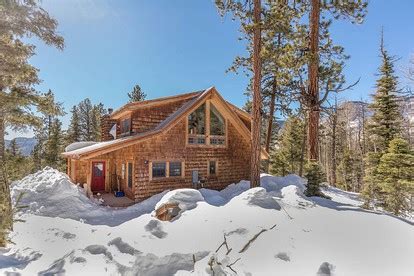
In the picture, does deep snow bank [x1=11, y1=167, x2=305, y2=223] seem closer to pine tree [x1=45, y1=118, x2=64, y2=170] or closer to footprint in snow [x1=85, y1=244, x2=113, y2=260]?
footprint in snow [x1=85, y1=244, x2=113, y2=260]

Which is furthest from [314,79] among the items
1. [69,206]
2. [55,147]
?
[55,147]

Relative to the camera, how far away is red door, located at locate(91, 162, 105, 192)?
16500 mm

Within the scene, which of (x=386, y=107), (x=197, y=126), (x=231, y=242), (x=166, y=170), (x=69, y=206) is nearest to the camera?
(x=231, y=242)

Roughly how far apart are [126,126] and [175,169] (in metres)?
4.77

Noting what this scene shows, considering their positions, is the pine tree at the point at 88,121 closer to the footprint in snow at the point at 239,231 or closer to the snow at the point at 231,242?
the snow at the point at 231,242

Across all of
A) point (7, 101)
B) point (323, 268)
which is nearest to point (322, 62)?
point (323, 268)

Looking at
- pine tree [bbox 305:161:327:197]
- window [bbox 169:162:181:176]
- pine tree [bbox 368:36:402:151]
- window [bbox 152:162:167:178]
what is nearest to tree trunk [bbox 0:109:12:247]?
window [bbox 152:162:167:178]

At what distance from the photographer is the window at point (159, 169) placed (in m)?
13.0

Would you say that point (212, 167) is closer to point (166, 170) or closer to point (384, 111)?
point (166, 170)

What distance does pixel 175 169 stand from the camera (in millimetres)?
13688

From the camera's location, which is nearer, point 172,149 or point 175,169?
point 172,149

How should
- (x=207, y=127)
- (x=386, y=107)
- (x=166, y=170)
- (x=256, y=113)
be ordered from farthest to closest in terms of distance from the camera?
(x=386, y=107) < (x=207, y=127) < (x=166, y=170) < (x=256, y=113)

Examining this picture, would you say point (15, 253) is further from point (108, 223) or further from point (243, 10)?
point (243, 10)

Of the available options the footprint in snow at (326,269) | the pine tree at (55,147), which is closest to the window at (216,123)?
the footprint in snow at (326,269)
